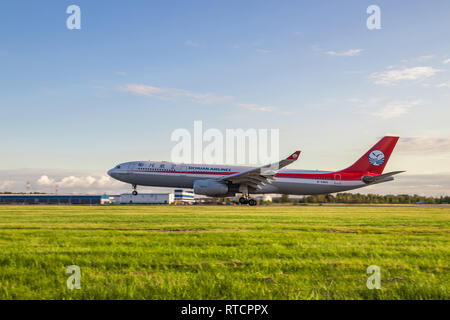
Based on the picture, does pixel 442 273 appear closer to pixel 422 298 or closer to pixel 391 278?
pixel 391 278

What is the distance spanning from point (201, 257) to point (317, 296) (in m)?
3.33

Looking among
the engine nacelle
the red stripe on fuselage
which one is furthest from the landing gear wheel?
the engine nacelle

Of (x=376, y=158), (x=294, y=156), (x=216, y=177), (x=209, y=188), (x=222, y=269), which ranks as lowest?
(x=222, y=269)

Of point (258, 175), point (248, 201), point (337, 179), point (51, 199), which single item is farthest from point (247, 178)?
point (51, 199)

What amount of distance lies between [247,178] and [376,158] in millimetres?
18059

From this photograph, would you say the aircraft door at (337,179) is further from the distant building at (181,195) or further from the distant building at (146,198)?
the distant building at (181,195)

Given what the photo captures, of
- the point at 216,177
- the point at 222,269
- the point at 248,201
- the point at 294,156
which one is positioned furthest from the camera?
the point at 248,201

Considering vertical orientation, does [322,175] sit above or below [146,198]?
above

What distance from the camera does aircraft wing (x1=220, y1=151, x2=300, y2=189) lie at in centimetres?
3859

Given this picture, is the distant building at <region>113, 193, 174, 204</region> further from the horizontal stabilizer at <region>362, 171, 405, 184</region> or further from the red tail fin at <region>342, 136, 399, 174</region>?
the horizontal stabilizer at <region>362, 171, 405, 184</region>

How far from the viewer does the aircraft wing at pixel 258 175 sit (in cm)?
3859

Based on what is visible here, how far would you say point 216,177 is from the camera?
43125mm

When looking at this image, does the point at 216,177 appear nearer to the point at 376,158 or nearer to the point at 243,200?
the point at 243,200
